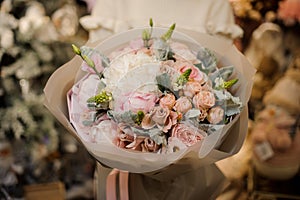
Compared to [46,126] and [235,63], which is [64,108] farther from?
[46,126]

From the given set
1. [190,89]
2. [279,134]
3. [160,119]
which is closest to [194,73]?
[190,89]

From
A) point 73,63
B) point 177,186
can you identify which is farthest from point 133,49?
point 177,186

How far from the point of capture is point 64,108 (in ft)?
4.04

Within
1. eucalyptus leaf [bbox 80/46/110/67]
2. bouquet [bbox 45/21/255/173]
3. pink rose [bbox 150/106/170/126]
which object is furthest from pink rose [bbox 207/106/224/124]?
eucalyptus leaf [bbox 80/46/110/67]

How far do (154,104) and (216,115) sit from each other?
0.47 feet

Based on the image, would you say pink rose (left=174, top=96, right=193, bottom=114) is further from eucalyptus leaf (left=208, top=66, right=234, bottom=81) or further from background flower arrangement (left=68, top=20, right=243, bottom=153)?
eucalyptus leaf (left=208, top=66, right=234, bottom=81)

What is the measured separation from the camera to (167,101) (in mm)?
1143

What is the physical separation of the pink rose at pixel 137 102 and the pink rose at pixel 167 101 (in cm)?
2

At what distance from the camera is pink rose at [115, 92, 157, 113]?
44.5 inches

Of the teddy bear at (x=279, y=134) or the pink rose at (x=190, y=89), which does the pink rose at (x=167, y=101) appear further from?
the teddy bear at (x=279, y=134)

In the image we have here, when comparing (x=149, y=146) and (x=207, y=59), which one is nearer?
(x=149, y=146)

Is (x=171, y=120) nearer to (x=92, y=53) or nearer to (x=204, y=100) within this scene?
(x=204, y=100)

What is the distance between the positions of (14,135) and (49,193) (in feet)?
0.96

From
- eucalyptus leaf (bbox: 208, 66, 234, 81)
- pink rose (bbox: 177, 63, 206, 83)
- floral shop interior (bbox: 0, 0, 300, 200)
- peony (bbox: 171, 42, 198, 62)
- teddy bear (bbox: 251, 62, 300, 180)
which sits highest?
peony (bbox: 171, 42, 198, 62)
